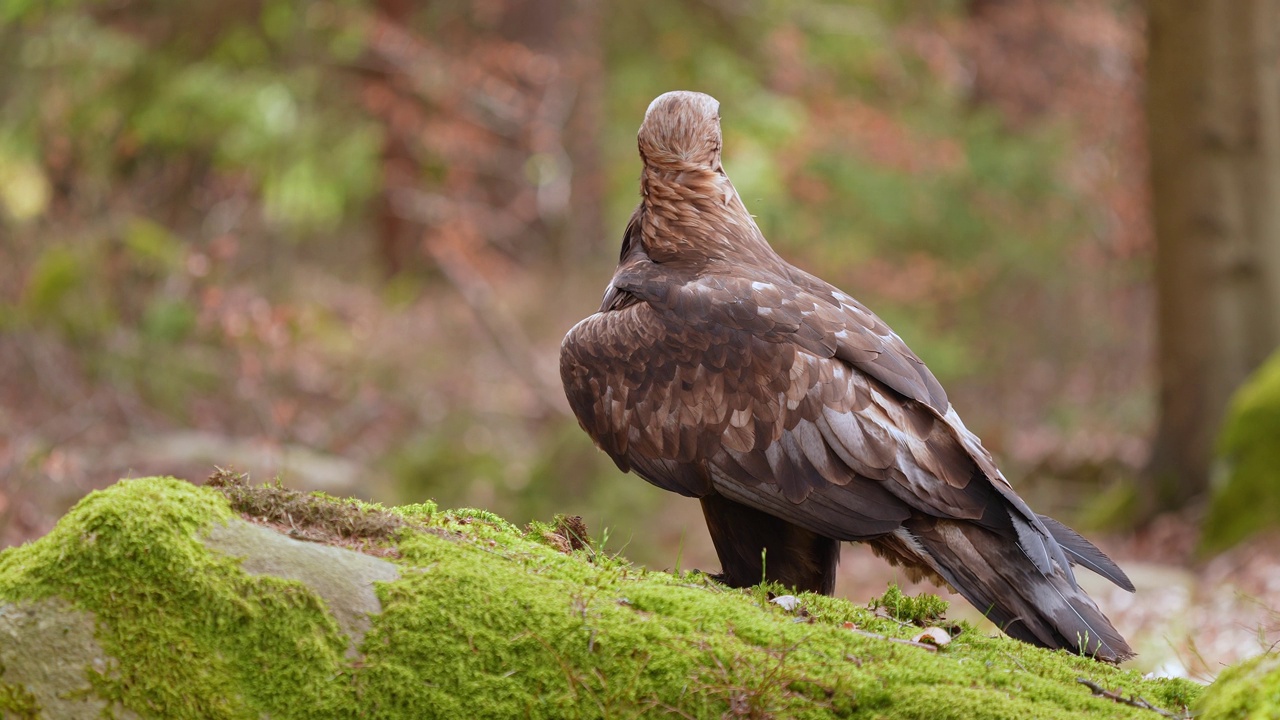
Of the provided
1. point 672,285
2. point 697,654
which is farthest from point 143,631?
point 672,285

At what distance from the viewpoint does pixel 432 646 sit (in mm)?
2883

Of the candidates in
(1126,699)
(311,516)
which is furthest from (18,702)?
(1126,699)

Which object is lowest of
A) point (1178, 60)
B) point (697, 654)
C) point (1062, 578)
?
point (697, 654)

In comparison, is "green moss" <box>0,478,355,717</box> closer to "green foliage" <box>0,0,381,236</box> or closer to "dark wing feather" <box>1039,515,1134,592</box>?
"dark wing feather" <box>1039,515,1134,592</box>

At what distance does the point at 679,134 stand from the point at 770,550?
1.74m

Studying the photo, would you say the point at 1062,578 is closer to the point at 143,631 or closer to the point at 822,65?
the point at 143,631

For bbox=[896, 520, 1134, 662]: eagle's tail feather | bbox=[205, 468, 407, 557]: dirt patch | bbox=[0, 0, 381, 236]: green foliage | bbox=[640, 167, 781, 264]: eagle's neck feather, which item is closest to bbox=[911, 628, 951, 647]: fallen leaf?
bbox=[896, 520, 1134, 662]: eagle's tail feather

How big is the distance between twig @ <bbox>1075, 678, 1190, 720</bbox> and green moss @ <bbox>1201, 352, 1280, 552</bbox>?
6.88 m

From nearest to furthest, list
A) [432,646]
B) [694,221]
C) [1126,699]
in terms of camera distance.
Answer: [432,646] < [1126,699] < [694,221]

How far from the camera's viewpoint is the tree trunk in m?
9.98

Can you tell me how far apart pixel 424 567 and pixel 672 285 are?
1873 mm

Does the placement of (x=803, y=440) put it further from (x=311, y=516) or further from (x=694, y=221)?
(x=311, y=516)

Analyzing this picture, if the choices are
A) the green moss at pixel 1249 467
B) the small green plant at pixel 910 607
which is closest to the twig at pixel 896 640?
the small green plant at pixel 910 607

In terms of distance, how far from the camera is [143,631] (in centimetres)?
275
